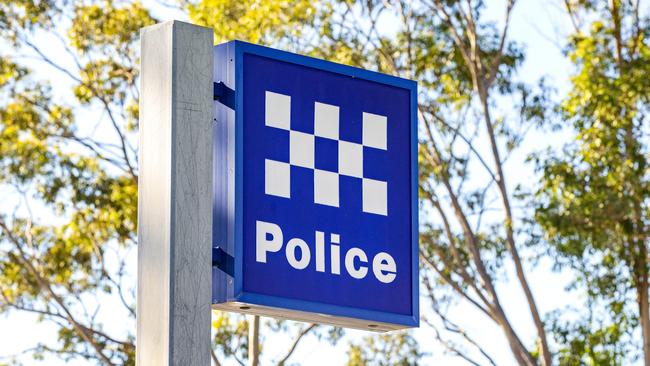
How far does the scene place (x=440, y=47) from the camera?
59.5 feet

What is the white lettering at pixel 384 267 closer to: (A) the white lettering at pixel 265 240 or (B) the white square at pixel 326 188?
(B) the white square at pixel 326 188

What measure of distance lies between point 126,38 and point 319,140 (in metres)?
15.5

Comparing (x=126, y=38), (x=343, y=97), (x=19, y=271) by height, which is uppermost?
(x=126, y=38)

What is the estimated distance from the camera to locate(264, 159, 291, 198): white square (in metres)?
3.41

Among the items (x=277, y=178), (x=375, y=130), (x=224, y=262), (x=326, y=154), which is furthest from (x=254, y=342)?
(x=224, y=262)

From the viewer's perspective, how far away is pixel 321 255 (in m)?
3.45

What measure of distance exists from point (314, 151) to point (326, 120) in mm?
107

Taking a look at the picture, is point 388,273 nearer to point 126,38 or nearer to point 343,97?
point 343,97

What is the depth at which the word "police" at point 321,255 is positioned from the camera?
132 inches

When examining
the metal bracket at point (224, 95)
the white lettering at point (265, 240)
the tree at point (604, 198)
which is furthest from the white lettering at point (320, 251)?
the tree at point (604, 198)

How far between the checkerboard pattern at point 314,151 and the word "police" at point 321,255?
0.10m

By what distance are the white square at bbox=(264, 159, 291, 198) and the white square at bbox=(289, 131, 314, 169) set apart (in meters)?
0.03

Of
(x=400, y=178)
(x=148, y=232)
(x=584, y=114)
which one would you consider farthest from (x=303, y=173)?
(x=584, y=114)

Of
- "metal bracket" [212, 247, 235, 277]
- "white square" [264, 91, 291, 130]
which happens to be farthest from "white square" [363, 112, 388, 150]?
"metal bracket" [212, 247, 235, 277]
